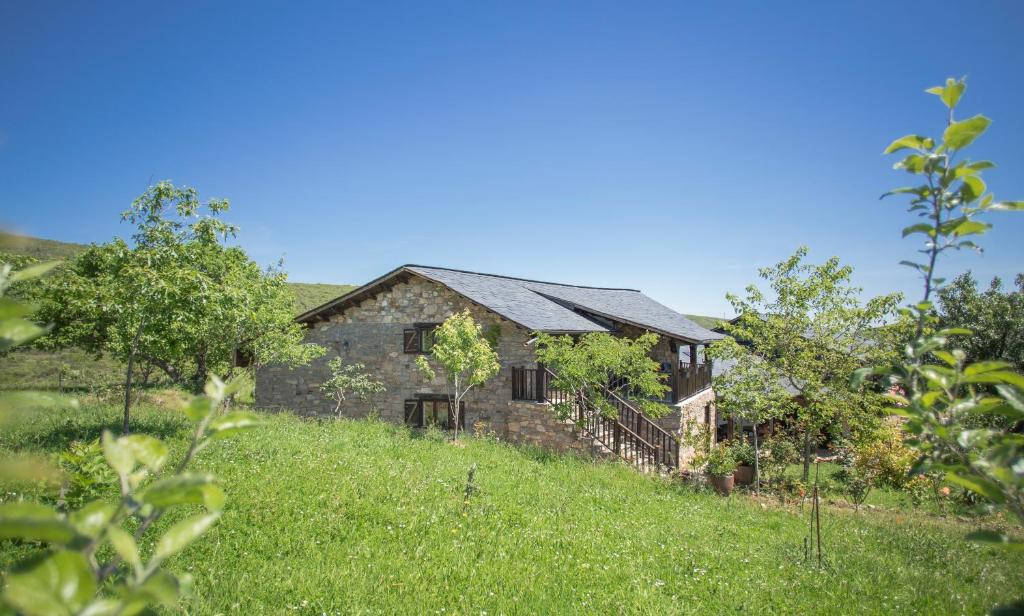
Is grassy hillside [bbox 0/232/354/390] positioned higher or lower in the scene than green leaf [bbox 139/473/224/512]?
lower

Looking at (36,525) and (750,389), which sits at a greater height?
(36,525)

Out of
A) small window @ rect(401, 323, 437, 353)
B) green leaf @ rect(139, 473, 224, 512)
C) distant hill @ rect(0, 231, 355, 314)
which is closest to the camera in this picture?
green leaf @ rect(139, 473, 224, 512)

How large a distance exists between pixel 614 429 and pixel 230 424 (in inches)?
519

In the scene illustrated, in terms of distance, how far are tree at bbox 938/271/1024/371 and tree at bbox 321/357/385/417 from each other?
1120 inches

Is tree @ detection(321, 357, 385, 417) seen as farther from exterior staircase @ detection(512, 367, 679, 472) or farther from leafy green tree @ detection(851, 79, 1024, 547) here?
leafy green tree @ detection(851, 79, 1024, 547)

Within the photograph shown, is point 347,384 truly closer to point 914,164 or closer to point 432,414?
point 432,414

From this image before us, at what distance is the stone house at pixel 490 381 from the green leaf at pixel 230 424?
12909mm

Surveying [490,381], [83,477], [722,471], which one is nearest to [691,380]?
[722,471]

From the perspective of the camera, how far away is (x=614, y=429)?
44.4ft

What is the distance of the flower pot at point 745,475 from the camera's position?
48.7 feet

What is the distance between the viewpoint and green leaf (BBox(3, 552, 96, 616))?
2.48 feet

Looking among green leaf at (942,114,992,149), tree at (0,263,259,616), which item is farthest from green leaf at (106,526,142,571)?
green leaf at (942,114,992,149)

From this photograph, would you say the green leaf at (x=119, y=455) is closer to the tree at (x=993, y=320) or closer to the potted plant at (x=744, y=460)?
the potted plant at (x=744, y=460)

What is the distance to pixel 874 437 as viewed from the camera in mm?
12922
